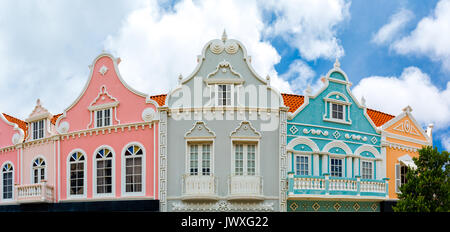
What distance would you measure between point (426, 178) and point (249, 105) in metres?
8.33

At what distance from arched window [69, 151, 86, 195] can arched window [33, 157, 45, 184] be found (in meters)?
2.43

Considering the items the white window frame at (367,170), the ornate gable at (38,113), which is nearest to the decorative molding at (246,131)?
the white window frame at (367,170)

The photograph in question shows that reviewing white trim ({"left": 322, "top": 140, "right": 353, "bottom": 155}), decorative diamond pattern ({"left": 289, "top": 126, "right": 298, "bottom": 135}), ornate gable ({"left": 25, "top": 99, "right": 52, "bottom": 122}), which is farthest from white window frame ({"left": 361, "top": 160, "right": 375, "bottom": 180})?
ornate gable ({"left": 25, "top": 99, "right": 52, "bottom": 122})

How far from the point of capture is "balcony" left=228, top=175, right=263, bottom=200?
19.9 meters

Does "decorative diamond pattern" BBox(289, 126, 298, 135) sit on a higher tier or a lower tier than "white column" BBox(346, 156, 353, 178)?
higher

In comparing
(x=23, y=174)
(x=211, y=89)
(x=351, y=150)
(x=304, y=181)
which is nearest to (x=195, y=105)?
(x=211, y=89)

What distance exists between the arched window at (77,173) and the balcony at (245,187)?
25.8 feet

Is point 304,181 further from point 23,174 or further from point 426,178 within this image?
point 23,174

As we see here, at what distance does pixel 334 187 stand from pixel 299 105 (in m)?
4.28

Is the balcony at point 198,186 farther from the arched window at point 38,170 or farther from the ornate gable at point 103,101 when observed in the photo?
the arched window at point 38,170

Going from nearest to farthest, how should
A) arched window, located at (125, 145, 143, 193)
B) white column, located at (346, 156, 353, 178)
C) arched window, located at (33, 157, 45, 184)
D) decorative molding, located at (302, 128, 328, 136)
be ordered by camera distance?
arched window, located at (125, 145, 143, 193)
decorative molding, located at (302, 128, 328, 136)
white column, located at (346, 156, 353, 178)
arched window, located at (33, 157, 45, 184)

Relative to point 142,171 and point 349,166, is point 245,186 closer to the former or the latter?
point 142,171

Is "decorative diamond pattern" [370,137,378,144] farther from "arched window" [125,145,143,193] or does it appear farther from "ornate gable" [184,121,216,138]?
"arched window" [125,145,143,193]
